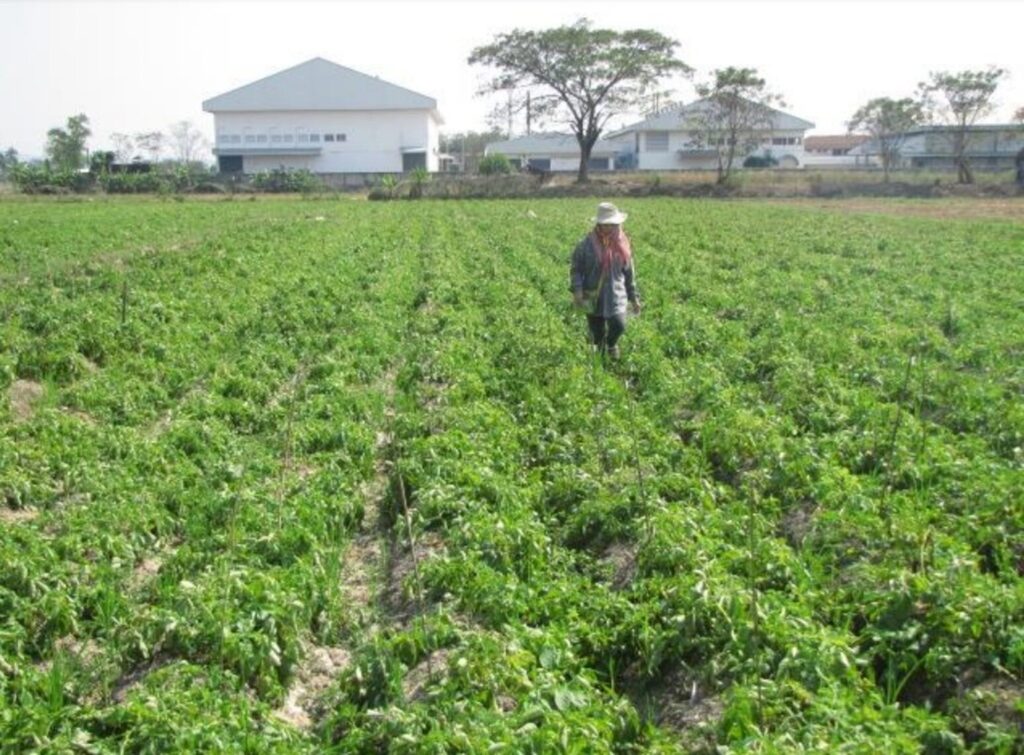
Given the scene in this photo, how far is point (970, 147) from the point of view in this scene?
73750mm

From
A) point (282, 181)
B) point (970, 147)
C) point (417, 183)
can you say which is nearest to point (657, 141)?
point (970, 147)

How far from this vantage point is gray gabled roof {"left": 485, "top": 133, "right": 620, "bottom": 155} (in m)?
101

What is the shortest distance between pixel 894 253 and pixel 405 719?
73.3ft

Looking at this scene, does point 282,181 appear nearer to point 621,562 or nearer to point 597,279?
point 597,279

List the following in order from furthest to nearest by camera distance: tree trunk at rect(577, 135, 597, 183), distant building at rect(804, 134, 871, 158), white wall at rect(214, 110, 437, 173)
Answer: distant building at rect(804, 134, 871, 158)
white wall at rect(214, 110, 437, 173)
tree trunk at rect(577, 135, 597, 183)

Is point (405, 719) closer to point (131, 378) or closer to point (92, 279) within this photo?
point (131, 378)

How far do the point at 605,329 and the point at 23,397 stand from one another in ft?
21.5

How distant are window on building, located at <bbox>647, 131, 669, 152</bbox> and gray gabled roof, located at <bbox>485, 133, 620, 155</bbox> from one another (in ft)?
29.9

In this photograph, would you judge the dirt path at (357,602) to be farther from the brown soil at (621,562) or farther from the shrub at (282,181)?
the shrub at (282,181)

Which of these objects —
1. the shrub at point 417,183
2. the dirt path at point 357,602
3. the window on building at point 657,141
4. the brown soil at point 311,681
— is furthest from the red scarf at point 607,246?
the window on building at point 657,141

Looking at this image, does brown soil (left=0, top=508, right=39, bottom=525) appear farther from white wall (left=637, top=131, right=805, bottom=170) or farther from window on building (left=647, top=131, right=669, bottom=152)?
window on building (left=647, top=131, right=669, bottom=152)

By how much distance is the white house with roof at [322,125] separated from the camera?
84938 mm

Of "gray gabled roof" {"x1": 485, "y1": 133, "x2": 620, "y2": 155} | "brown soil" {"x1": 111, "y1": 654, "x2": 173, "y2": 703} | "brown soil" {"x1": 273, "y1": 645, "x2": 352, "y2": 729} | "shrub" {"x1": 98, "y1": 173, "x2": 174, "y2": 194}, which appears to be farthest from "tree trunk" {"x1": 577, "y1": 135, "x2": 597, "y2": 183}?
"brown soil" {"x1": 111, "y1": 654, "x2": 173, "y2": 703}

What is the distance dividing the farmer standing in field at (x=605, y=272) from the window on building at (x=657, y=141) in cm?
8096
